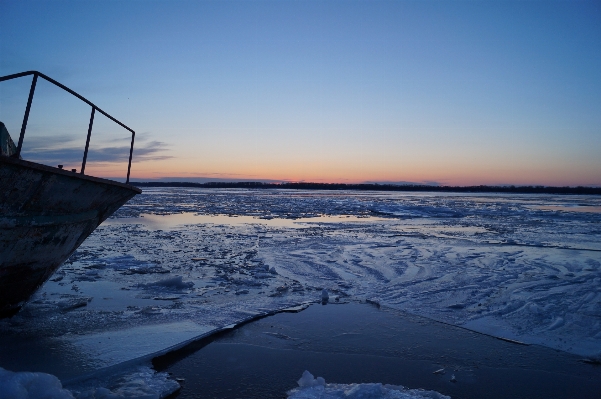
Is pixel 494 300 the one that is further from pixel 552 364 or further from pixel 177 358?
pixel 177 358

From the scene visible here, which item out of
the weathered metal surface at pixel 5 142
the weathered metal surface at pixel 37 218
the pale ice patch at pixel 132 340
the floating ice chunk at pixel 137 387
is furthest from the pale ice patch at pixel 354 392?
the weathered metal surface at pixel 5 142

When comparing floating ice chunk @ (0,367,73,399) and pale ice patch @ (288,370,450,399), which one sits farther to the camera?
pale ice patch @ (288,370,450,399)

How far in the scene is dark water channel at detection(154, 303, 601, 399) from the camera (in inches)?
126

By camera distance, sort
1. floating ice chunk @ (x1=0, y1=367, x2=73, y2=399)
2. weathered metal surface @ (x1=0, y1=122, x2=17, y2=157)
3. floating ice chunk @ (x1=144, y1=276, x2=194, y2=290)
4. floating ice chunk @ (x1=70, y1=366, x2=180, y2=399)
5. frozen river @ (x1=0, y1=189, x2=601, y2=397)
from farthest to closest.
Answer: floating ice chunk @ (x1=144, y1=276, x2=194, y2=290) → weathered metal surface @ (x1=0, y1=122, x2=17, y2=157) → frozen river @ (x1=0, y1=189, x2=601, y2=397) → floating ice chunk @ (x1=70, y1=366, x2=180, y2=399) → floating ice chunk @ (x1=0, y1=367, x2=73, y2=399)

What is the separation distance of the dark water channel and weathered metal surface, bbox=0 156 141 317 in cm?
174

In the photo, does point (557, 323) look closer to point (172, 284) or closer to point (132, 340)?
point (132, 340)

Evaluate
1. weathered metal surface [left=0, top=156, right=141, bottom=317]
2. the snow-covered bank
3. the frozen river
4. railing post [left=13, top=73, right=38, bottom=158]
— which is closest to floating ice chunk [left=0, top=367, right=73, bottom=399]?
the snow-covered bank

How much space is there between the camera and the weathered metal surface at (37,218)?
3.53m

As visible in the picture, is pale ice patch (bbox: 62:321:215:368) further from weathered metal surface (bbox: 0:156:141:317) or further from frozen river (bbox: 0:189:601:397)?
weathered metal surface (bbox: 0:156:141:317)

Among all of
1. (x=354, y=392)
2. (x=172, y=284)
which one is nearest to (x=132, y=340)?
(x=172, y=284)

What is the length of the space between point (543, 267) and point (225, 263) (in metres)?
5.82

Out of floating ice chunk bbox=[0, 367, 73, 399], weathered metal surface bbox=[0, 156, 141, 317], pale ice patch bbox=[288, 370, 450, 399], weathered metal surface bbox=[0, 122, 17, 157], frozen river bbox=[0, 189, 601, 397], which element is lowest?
pale ice patch bbox=[288, 370, 450, 399]

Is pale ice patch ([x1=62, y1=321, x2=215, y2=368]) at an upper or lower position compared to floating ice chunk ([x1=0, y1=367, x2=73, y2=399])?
lower

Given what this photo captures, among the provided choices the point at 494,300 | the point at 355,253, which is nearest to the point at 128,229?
the point at 355,253
